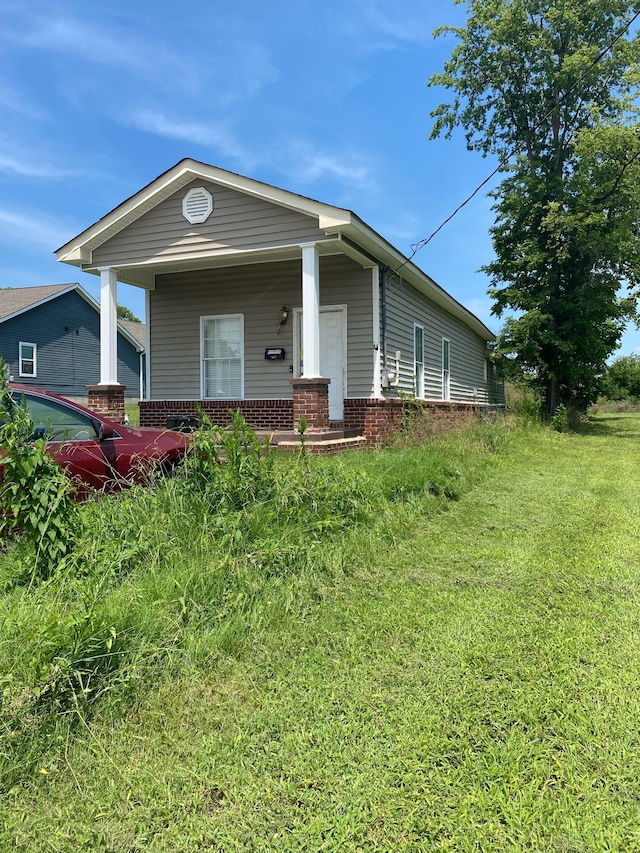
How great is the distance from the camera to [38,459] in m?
2.91

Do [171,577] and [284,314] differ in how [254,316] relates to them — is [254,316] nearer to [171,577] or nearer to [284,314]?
[284,314]

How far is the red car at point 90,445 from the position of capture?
14.1 ft

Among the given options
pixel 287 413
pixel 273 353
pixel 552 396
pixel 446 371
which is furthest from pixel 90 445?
pixel 552 396

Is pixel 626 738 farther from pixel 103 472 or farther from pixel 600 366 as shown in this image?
pixel 600 366

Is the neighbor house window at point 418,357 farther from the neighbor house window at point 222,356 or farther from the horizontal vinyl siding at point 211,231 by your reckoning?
the horizontal vinyl siding at point 211,231

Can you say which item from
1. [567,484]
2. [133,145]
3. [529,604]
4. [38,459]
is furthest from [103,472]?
[133,145]

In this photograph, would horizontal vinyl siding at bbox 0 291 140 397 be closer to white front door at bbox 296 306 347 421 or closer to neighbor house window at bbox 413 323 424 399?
neighbor house window at bbox 413 323 424 399

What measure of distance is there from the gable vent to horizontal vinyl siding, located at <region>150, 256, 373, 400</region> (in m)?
1.75

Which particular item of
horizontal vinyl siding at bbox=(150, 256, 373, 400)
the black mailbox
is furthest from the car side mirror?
the black mailbox

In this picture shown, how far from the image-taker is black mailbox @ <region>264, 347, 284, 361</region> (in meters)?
10.6

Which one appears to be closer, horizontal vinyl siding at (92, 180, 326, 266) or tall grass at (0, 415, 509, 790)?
tall grass at (0, 415, 509, 790)

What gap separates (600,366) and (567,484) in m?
13.2

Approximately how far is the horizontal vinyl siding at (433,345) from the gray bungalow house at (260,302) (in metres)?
0.08

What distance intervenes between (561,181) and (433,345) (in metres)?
8.19
